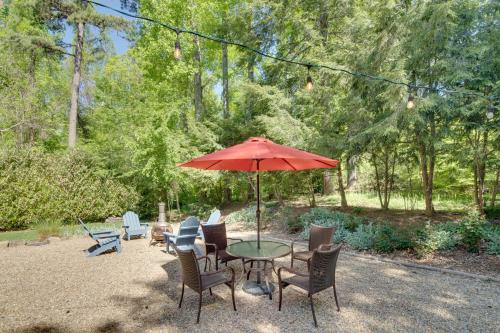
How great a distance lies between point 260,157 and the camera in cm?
348

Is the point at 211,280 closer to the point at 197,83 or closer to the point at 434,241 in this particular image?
the point at 434,241

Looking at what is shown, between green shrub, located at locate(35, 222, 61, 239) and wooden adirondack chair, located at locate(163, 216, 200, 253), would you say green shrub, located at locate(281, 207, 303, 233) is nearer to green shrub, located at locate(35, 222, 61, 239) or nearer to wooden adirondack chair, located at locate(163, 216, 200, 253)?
wooden adirondack chair, located at locate(163, 216, 200, 253)

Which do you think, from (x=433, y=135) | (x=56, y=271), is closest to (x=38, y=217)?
(x=56, y=271)

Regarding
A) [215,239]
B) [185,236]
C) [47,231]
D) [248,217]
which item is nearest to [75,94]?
[47,231]

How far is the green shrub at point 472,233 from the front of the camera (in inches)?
208

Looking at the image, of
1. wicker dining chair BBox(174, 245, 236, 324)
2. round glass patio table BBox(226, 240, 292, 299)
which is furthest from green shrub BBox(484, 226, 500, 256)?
wicker dining chair BBox(174, 245, 236, 324)

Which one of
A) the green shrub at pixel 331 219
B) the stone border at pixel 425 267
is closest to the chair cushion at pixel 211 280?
the stone border at pixel 425 267

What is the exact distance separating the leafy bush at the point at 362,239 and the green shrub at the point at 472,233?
5.20ft

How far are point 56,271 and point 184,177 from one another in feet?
19.6

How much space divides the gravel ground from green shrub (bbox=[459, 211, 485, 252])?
114cm

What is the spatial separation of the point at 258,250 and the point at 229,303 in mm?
844

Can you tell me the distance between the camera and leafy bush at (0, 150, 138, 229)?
30.6 ft

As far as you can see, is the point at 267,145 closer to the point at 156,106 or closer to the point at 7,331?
the point at 7,331

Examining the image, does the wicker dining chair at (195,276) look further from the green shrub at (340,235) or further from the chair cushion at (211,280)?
the green shrub at (340,235)
